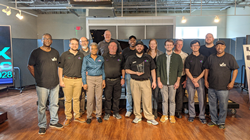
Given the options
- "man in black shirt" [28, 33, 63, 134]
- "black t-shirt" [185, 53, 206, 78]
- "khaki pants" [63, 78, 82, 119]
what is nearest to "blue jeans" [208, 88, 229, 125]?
"black t-shirt" [185, 53, 206, 78]

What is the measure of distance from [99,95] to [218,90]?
7.87 feet

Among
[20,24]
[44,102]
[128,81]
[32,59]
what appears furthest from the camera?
[20,24]

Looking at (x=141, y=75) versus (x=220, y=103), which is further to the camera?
(x=141, y=75)

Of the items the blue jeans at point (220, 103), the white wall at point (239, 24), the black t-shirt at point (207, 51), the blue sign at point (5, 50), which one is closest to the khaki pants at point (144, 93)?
the blue jeans at point (220, 103)

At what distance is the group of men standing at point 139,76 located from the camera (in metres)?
2.94

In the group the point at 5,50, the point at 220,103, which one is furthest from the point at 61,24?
the point at 220,103

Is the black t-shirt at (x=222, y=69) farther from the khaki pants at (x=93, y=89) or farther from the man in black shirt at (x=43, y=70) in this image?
the man in black shirt at (x=43, y=70)

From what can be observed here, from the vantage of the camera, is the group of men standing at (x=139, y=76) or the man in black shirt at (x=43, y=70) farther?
the group of men standing at (x=139, y=76)

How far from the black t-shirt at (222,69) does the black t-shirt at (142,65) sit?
3.81 feet

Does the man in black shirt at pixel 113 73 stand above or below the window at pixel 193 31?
below

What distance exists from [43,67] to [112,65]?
133 centimetres

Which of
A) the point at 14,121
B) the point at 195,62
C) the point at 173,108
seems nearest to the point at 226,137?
the point at 173,108

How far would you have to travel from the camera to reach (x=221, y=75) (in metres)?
2.95

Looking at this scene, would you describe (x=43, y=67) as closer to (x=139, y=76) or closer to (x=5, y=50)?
(x=5, y=50)
